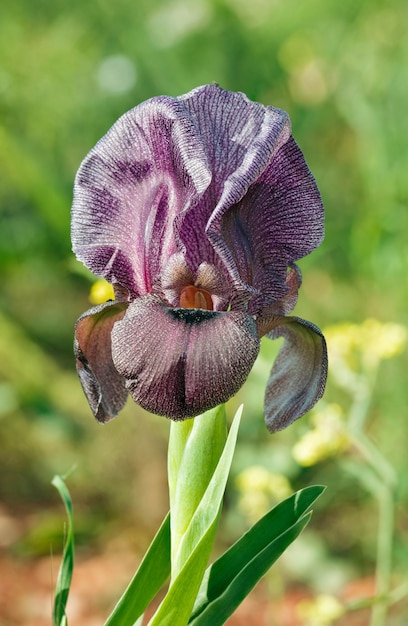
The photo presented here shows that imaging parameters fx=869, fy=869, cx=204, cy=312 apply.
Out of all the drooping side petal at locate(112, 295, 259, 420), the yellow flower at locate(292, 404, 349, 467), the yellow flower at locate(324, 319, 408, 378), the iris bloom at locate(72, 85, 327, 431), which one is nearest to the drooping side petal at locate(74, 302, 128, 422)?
the iris bloom at locate(72, 85, 327, 431)

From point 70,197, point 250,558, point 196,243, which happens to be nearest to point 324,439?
point 250,558

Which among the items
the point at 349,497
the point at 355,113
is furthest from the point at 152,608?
the point at 355,113

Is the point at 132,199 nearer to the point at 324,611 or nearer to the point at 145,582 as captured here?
the point at 145,582

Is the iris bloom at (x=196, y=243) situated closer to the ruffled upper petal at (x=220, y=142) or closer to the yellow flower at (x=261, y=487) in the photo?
the ruffled upper petal at (x=220, y=142)

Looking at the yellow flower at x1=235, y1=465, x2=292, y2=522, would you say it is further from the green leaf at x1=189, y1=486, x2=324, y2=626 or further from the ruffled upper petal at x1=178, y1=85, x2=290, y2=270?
the ruffled upper petal at x1=178, y1=85, x2=290, y2=270

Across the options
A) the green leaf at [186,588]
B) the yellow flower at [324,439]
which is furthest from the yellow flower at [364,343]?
the green leaf at [186,588]
